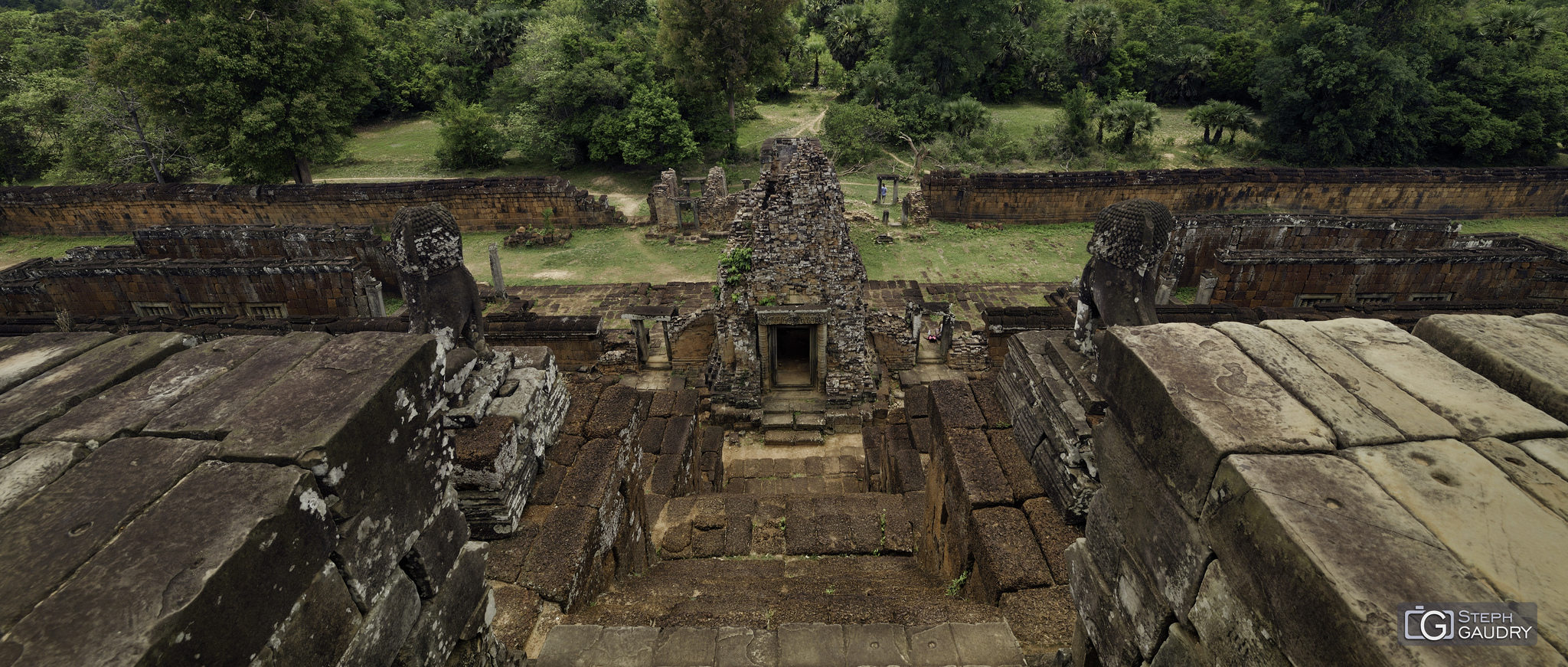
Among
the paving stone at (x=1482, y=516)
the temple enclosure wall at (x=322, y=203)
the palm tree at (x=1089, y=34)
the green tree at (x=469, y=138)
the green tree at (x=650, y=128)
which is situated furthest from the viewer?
the palm tree at (x=1089, y=34)

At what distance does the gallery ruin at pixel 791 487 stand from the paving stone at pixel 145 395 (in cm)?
Answer: 2

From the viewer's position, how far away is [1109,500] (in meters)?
2.97

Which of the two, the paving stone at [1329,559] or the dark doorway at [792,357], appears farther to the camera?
the dark doorway at [792,357]

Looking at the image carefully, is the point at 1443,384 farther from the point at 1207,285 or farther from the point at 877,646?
the point at 1207,285

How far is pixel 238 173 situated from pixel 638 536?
2610 centimetres

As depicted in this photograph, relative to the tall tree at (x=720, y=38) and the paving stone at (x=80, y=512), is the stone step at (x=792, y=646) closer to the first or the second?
the paving stone at (x=80, y=512)

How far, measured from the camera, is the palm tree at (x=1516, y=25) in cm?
2588

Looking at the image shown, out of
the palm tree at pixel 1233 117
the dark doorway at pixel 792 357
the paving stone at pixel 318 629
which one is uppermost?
the palm tree at pixel 1233 117

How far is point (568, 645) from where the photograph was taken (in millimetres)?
3971

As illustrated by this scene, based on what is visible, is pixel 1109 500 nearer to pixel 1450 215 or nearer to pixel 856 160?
pixel 856 160

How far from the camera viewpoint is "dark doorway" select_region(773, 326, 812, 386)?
12211mm

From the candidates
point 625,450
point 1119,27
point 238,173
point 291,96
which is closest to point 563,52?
point 291,96

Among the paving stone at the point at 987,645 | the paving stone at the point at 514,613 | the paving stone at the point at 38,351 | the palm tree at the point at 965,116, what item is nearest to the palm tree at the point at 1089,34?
the palm tree at the point at 965,116
